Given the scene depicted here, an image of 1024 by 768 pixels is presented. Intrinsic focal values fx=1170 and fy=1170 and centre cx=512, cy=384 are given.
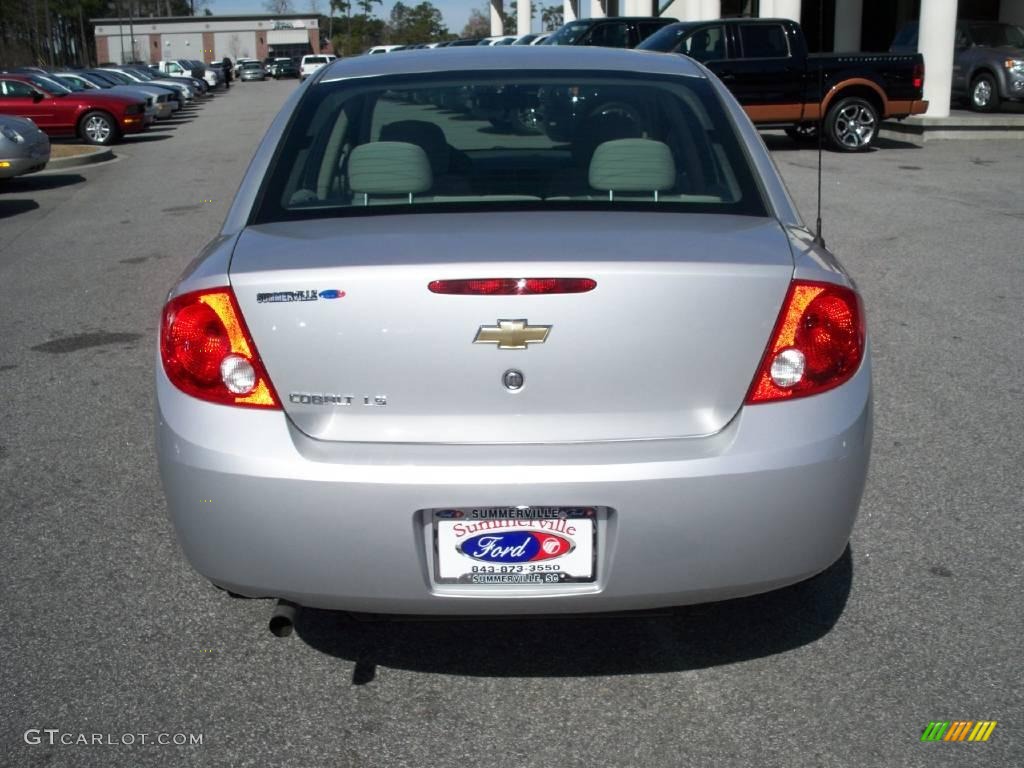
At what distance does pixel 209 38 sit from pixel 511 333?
11533cm

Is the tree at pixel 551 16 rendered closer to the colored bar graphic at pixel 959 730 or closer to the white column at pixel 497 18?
the white column at pixel 497 18

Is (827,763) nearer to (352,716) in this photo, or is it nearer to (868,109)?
(352,716)

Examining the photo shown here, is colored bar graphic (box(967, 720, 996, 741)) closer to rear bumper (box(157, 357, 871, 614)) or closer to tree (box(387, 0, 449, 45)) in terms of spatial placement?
rear bumper (box(157, 357, 871, 614))

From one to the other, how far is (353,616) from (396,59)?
206 cm

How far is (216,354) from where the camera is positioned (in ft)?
9.43

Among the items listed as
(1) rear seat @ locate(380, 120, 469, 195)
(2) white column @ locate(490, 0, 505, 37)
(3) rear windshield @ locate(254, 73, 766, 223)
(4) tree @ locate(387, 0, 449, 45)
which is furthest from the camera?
(4) tree @ locate(387, 0, 449, 45)

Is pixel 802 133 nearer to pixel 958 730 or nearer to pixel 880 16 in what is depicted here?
pixel 958 730

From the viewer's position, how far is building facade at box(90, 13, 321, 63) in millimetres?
107500

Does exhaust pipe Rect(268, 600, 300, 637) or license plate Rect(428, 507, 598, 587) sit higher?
license plate Rect(428, 507, 598, 587)

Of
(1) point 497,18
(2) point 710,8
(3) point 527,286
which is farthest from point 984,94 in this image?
(1) point 497,18

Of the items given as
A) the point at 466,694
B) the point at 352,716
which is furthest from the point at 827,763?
the point at 352,716

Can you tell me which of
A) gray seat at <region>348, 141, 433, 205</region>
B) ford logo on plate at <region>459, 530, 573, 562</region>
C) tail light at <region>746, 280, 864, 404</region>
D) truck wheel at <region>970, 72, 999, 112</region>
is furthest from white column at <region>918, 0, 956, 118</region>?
ford logo on plate at <region>459, 530, 573, 562</region>

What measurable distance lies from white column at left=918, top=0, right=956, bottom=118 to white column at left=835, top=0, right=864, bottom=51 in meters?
7.70

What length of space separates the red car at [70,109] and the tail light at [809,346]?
22.0 metres
